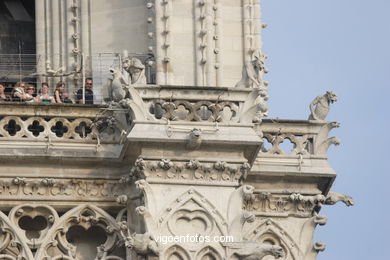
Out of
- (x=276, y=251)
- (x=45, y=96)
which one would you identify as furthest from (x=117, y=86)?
(x=276, y=251)

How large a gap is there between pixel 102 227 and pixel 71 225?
1.33 ft

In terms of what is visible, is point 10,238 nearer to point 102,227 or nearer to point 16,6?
point 102,227

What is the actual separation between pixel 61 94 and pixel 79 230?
2076 millimetres

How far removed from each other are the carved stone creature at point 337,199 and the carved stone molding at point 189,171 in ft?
7.04

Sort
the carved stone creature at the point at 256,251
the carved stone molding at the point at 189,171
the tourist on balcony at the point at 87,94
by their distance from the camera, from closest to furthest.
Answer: the carved stone creature at the point at 256,251 < the carved stone molding at the point at 189,171 < the tourist on balcony at the point at 87,94

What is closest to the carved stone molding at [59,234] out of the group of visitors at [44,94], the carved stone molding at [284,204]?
the group of visitors at [44,94]

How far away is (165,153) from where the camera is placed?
44.3 metres

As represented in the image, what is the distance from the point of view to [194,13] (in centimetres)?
4606

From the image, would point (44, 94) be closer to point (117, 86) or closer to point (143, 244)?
point (117, 86)

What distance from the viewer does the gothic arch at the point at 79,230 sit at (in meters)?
44.7

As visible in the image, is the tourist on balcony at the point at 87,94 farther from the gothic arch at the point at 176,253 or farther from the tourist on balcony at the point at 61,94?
the gothic arch at the point at 176,253

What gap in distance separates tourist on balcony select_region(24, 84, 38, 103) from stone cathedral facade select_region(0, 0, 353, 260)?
0.47m

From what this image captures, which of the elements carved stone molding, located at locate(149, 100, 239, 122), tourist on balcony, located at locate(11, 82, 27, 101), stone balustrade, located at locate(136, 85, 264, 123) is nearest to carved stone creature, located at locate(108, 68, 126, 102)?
stone balustrade, located at locate(136, 85, 264, 123)

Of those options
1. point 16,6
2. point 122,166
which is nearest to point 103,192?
point 122,166
